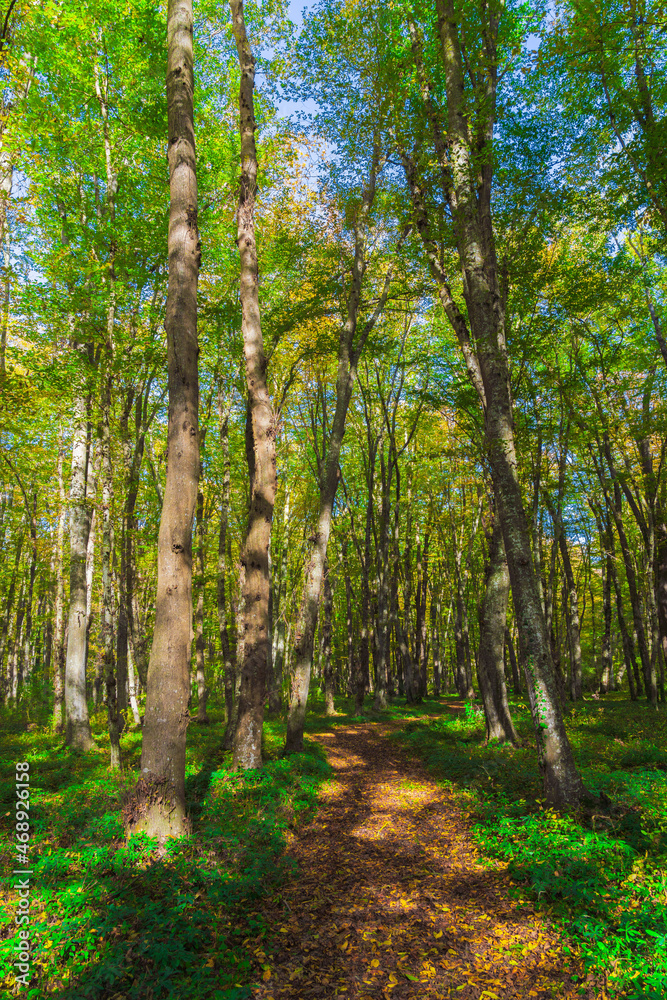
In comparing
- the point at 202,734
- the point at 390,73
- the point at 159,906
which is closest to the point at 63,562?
the point at 202,734

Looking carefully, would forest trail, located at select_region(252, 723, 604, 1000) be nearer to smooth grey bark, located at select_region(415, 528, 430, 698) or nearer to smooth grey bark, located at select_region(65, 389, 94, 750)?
smooth grey bark, located at select_region(65, 389, 94, 750)

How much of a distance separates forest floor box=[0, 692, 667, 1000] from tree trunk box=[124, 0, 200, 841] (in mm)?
478

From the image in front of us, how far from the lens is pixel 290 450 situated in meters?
22.6

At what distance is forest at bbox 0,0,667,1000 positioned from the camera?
4.06m

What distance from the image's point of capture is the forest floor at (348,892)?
340cm

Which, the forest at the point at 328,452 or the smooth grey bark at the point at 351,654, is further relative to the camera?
the smooth grey bark at the point at 351,654

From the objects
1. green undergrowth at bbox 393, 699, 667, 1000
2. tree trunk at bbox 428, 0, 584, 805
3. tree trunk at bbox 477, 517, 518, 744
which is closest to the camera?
green undergrowth at bbox 393, 699, 667, 1000

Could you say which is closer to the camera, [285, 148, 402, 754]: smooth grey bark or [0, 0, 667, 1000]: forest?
[0, 0, 667, 1000]: forest

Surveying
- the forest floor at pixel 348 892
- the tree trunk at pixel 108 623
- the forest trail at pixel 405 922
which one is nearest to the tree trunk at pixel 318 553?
the forest floor at pixel 348 892

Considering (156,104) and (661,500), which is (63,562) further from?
(661,500)

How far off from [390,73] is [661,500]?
561 inches

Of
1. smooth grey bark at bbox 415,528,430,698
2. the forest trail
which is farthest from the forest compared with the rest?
smooth grey bark at bbox 415,528,430,698

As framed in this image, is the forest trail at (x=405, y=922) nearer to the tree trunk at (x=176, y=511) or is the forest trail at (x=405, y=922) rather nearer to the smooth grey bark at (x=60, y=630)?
the tree trunk at (x=176, y=511)

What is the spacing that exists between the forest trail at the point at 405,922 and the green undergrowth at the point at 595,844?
8.8 inches
